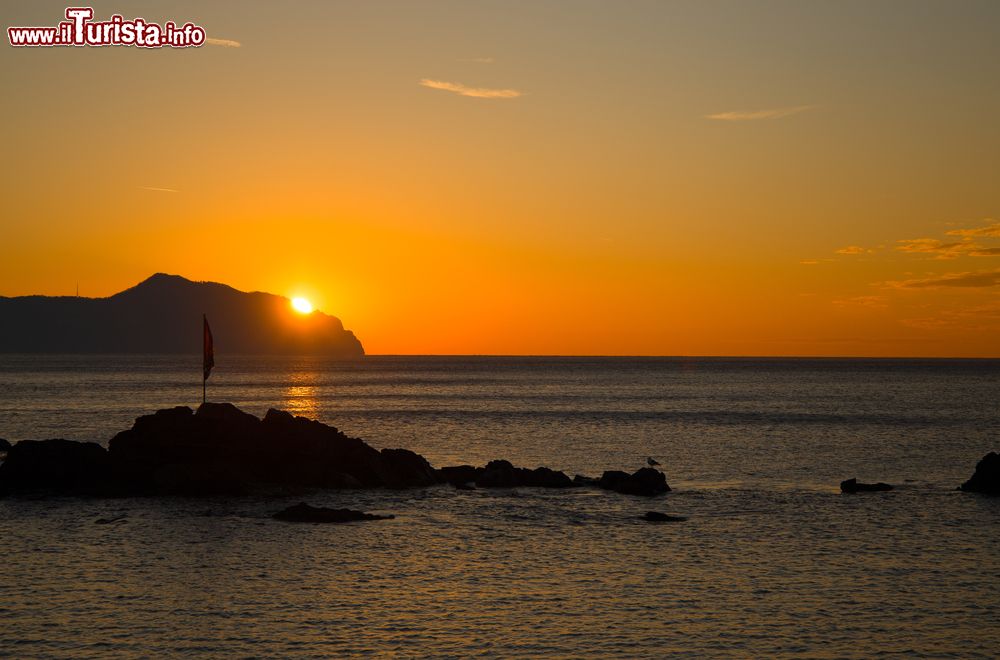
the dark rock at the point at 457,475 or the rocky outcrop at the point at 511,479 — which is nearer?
the rocky outcrop at the point at 511,479

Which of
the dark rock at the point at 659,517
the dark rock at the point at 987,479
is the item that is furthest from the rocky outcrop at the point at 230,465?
the dark rock at the point at 987,479

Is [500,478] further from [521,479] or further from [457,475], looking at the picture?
[457,475]

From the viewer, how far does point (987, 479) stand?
48.2m

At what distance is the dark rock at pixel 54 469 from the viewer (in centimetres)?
4784

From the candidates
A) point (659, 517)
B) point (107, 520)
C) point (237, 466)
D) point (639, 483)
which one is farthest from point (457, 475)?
point (107, 520)

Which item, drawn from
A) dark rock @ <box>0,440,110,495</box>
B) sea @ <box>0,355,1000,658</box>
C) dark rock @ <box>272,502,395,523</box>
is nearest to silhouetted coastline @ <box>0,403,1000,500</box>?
dark rock @ <box>0,440,110,495</box>

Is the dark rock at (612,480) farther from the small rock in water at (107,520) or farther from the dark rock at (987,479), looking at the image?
the small rock in water at (107,520)

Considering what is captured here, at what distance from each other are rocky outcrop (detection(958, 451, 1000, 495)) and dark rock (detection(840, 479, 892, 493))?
4072 mm

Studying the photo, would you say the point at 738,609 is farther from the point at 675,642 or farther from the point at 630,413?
the point at 630,413

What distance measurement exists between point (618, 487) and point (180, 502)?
22130 mm

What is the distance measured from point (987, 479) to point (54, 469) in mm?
48206

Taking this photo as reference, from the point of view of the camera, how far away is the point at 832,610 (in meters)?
26.5

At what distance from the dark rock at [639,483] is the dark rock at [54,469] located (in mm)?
26280

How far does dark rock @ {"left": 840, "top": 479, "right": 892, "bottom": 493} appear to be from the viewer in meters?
49.1
